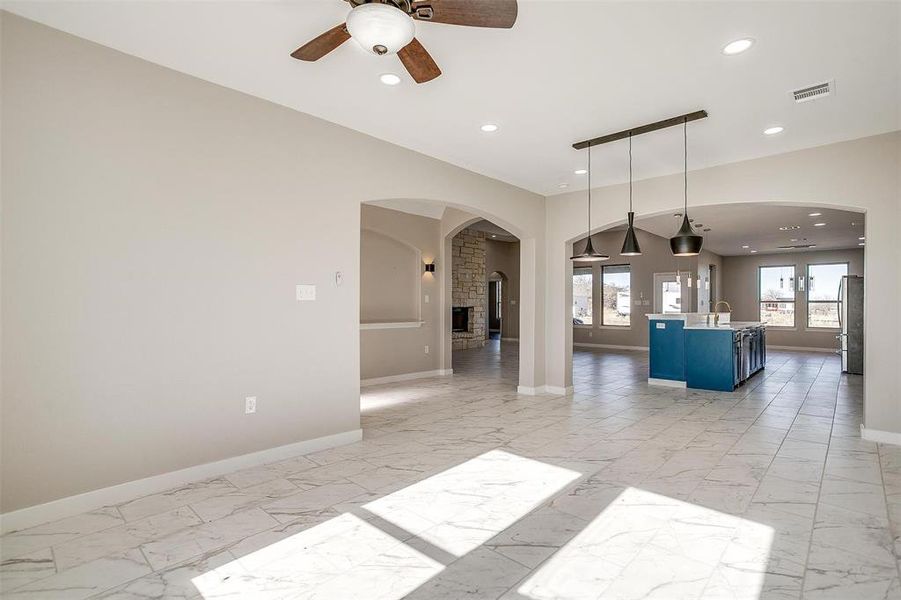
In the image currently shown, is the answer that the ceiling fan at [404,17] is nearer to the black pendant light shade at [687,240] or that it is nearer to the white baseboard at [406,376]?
the black pendant light shade at [687,240]

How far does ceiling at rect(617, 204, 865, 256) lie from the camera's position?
799cm

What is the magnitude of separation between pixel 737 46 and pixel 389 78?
2.23m

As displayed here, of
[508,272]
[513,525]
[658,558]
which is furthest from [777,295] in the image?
[513,525]

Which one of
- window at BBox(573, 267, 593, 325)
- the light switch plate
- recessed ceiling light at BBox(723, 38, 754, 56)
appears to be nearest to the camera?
recessed ceiling light at BBox(723, 38, 754, 56)

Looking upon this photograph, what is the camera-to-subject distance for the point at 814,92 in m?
3.44

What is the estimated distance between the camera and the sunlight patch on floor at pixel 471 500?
256 cm

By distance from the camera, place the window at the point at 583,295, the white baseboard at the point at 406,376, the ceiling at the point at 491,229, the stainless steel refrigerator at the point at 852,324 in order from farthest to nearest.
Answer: the window at the point at 583,295, the ceiling at the point at 491,229, the stainless steel refrigerator at the point at 852,324, the white baseboard at the point at 406,376

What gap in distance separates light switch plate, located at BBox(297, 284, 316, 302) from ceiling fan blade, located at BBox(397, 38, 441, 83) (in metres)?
1.96

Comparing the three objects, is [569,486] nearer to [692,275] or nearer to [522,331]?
[522,331]

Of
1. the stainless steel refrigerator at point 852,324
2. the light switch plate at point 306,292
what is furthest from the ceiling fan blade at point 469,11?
the stainless steel refrigerator at point 852,324

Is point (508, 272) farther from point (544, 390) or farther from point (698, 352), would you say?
point (544, 390)

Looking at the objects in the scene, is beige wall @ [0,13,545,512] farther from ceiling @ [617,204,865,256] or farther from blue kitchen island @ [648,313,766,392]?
blue kitchen island @ [648,313,766,392]

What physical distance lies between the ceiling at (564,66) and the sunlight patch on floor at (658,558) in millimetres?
2835

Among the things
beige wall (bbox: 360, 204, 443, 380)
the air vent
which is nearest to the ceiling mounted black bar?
the air vent
